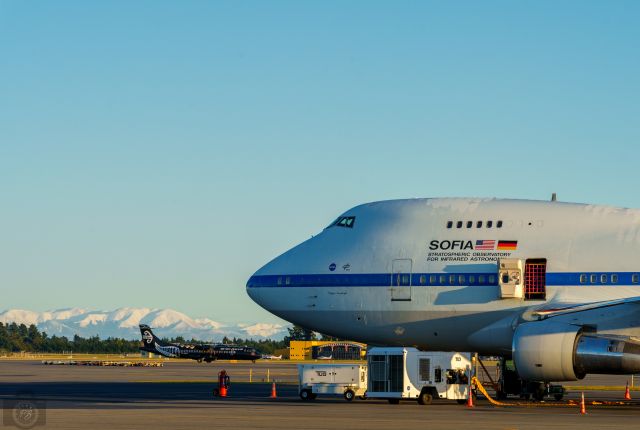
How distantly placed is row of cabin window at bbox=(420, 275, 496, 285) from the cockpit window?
14.1 ft

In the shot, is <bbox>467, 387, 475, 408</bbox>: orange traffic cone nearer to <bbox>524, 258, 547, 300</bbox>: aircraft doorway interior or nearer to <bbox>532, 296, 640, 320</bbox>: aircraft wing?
<bbox>532, 296, 640, 320</bbox>: aircraft wing

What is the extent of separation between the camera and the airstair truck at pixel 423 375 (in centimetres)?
4006

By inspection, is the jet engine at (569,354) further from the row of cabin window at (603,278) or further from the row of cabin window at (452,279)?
the row of cabin window at (452,279)

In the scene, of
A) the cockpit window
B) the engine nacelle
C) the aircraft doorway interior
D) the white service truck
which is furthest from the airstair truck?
the cockpit window

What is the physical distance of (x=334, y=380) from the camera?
140ft

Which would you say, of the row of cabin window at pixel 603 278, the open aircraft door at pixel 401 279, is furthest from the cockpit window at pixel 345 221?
the row of cabin window at pixel 603 278

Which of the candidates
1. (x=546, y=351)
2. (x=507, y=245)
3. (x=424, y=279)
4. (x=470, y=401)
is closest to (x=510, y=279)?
(x=507, y=245)

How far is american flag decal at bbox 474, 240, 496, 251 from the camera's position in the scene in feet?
135

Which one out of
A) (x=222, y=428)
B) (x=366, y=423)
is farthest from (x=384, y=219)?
(x=222, y=428)

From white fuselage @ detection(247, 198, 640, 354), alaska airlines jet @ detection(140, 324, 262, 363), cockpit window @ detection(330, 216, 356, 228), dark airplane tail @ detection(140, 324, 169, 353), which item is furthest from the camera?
dark airplane tail @ detection(140, 324, 169, 353)

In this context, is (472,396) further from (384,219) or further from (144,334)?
(144,334)

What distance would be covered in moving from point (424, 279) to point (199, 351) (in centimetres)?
8157

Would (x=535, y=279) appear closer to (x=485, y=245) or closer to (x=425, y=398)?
(x=485, y=245)

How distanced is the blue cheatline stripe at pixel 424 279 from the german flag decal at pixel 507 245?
1.05m
